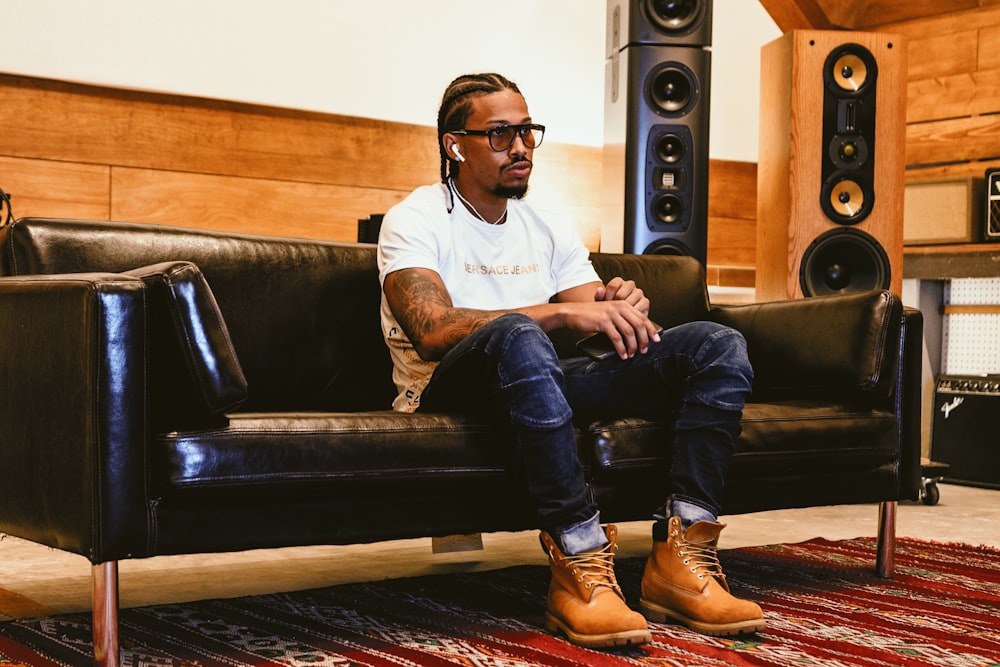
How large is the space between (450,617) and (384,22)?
2.57 meters

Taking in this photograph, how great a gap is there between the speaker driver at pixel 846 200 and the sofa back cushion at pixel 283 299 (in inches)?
64.4

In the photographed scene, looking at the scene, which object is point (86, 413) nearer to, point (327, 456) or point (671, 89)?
point (327, 456)

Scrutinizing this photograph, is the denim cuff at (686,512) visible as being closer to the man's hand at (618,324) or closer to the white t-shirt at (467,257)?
the man's hand at (618,324)

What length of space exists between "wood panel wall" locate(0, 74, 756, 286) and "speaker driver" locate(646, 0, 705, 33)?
104 centimetres

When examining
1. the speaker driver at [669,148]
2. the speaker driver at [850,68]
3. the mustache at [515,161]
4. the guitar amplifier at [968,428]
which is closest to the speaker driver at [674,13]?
the speaker driver at [669,148]

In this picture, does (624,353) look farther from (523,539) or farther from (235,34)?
(235,34)

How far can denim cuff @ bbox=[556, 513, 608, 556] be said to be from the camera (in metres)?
1.66

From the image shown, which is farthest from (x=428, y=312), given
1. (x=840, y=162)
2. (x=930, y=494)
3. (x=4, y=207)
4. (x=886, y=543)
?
(x=930, y=494)

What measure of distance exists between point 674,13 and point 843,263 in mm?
896

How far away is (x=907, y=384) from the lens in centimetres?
226

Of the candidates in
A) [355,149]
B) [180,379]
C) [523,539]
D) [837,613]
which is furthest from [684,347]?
[355,149]

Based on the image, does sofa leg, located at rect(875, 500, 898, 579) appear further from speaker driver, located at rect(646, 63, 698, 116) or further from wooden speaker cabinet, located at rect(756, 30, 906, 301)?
speaker driver, located at rect(646, 63, 698, 116)

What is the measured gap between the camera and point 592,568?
5.45ft

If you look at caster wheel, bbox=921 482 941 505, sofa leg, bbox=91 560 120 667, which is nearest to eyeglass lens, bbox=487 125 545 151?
sofa leg, bbox=91 560 120 667
